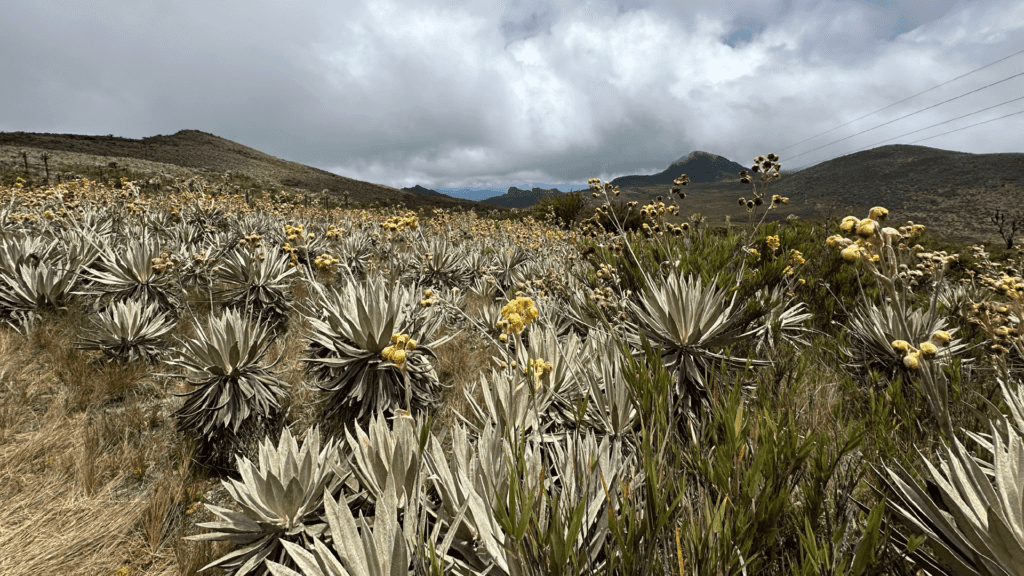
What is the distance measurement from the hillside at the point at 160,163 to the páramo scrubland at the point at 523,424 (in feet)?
74.7

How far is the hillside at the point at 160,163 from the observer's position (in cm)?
2355

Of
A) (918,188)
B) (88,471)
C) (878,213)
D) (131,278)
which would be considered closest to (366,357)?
(88,471)

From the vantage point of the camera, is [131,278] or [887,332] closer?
[887,332]

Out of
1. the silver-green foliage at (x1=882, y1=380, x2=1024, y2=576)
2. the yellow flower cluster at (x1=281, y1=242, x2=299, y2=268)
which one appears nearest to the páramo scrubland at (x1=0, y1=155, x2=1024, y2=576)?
the silver-green foliage at (x1=882, y1=380, x2=1024, y2=576)

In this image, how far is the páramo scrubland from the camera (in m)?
1.09

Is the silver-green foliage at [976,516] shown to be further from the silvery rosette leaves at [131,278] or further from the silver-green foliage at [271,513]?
the silvery rosette leaves at [131,278]

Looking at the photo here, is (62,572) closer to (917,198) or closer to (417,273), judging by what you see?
(417,273)

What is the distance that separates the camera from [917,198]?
37.1 meters

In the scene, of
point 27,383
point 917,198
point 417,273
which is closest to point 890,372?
point 417,273

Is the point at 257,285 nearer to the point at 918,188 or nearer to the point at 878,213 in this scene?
the point at 878,213

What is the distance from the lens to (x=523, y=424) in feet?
5.74

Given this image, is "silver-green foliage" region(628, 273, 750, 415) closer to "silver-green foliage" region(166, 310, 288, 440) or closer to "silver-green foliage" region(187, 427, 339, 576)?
"silver-green foliage" region(187, 427, 339, 576)

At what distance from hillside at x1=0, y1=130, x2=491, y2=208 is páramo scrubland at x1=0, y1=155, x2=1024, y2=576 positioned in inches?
896

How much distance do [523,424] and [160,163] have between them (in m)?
39.0
